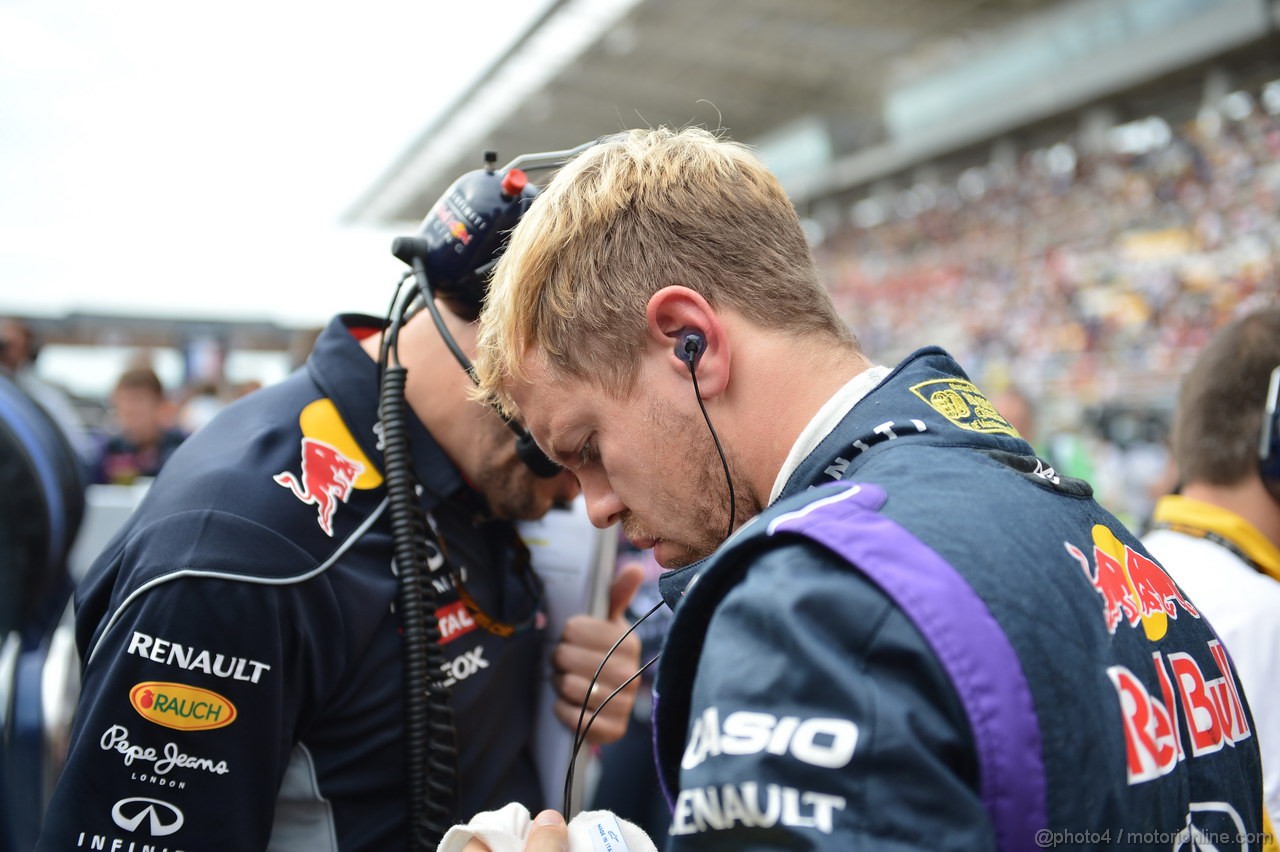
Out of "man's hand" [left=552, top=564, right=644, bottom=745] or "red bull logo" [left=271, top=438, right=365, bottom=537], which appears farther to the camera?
"man's hand" [left=552, top=564, right=644, bottom=745]

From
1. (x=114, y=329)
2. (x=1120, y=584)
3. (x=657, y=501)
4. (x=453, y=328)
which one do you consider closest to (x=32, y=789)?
(x=453, y=328)

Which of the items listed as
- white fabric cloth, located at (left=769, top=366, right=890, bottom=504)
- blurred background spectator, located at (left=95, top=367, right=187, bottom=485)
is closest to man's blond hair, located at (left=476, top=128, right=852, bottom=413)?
white fabric cloth, located at (left=769, top=366, right=890, bottom=504)

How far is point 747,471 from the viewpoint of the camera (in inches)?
42.9

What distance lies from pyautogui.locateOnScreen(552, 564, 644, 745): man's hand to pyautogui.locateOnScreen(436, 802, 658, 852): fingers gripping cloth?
0.74m

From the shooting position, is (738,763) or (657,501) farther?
(657,501)

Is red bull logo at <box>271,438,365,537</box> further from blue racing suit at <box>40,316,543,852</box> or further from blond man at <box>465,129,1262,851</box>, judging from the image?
blond man at <box>465,129,1262,851</box>

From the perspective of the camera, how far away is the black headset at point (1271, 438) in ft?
6.36

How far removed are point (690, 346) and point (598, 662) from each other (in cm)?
98

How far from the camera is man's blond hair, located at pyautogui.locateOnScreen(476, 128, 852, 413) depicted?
1.10m

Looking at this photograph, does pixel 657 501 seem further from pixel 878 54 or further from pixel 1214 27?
pixel 878 54

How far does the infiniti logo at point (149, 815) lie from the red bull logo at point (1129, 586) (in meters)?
1.21

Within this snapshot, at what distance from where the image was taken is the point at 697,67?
69.4 ft

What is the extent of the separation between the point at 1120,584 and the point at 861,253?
2560 centimetres

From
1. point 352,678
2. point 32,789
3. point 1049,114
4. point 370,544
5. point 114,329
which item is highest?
point 1049,114
